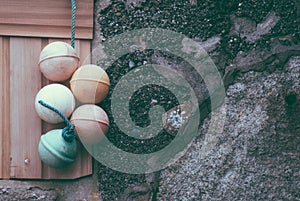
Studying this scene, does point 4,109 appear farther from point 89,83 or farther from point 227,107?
point 227,107

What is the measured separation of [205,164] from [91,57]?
1.12 feet

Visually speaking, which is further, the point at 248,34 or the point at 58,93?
the point at 248,34

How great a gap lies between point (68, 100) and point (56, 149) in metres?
Result: 0.10

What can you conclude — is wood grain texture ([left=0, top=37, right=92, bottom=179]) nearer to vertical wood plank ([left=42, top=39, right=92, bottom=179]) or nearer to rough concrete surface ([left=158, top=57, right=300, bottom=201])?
vertical wood plank ([left=42, top=39, right=92, bottom=179])

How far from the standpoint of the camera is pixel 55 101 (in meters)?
1.39

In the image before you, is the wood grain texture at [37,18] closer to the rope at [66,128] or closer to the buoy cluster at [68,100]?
the buoy cluster at [68,100]

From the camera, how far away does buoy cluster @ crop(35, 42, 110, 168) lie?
1.39m

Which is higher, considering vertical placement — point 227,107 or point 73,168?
point 227,107

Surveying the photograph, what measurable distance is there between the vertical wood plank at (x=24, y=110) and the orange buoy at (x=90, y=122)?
100 mm

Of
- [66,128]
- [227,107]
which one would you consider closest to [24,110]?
[66,128]

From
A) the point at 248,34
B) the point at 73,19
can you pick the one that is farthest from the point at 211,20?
the point at 73,19

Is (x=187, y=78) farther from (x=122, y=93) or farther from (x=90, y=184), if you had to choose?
(x=90, y=184)

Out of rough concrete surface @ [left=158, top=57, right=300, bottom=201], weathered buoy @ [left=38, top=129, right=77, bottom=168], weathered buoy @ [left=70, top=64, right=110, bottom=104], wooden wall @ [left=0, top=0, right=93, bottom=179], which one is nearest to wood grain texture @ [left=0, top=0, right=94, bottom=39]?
wooden wall @ [left=0, top=0, right=93, bottom=179]

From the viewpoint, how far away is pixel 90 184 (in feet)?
4.84
